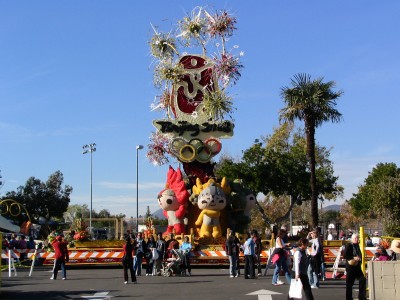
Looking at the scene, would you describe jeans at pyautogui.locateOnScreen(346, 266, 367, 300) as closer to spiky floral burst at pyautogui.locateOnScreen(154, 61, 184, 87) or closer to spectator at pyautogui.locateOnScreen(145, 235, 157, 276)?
spectator at pyautogui.locateOnScreen(145, 235, 157, 276)

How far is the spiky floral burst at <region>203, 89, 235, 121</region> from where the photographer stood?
32.5 meters

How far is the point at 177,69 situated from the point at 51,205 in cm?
3782

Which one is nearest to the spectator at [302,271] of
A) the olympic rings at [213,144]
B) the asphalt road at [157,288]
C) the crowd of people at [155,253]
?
the asphalt road at [157,288]

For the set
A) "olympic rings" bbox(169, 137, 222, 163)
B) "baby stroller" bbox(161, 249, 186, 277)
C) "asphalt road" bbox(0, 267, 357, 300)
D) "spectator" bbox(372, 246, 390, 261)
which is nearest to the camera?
"spectator" bbox(372, 246, 390, 261)

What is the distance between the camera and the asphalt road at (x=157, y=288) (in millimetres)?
16438

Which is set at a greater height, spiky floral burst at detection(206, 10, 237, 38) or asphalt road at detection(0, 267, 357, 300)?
spiky floral burst at detection(206, 10, 237, 38)

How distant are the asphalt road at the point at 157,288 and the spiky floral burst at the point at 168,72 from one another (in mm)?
12759

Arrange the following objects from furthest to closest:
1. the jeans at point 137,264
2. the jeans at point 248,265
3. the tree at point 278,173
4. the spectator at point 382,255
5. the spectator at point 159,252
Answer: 1. the tree at point 278,173
2. the spectator at point 159,252
3. the jeans at point 137,264
4. the jeans at point 248,265
5. the spectator at point 382,255

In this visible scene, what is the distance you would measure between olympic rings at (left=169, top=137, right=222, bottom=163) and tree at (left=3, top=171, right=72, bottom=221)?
3583cm

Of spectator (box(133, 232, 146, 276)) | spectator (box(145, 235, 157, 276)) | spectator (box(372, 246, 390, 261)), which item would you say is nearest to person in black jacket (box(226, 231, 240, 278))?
spectator (box(145, 235, 157, 276))

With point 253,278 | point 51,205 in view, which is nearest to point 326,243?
point 253,278

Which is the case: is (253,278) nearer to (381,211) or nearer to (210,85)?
(210,85)

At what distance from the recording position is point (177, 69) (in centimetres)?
3353

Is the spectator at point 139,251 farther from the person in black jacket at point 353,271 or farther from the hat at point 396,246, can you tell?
the hat at point 396,246
